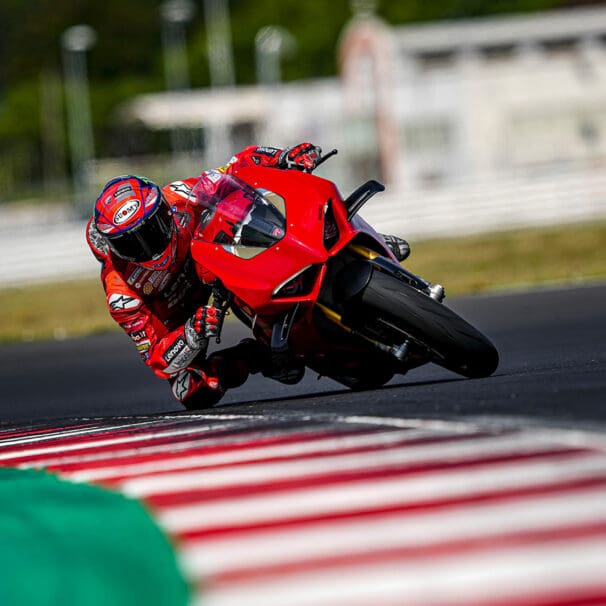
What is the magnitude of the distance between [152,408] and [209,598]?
566 centimetres

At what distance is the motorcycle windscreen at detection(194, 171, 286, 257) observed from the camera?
7566 mm

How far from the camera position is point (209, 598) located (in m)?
4.14

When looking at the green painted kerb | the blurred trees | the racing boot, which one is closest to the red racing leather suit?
the racing boot

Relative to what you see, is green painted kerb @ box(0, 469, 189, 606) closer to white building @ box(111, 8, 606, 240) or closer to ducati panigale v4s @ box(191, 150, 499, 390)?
ducati panigale v4s @ box(191, 150, 499, 390)

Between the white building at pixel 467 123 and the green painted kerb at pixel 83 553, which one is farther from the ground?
the green painted kerb at pixel 83 553

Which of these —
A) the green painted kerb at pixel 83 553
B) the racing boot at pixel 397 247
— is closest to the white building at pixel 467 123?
the racing boot at pixel 397 247

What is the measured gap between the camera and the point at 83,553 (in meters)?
4.79

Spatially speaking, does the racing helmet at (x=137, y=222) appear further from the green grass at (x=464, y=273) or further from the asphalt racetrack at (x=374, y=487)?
the green grass at (x=464, y=273)

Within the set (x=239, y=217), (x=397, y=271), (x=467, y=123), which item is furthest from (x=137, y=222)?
(x=467, y=123)

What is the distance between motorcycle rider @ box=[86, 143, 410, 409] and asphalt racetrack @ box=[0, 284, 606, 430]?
0.96 ft

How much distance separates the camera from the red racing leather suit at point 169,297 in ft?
26.8

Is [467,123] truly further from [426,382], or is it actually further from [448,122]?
[426,382]

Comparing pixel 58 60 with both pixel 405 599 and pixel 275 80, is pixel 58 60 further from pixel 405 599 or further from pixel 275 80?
pixel 405 599

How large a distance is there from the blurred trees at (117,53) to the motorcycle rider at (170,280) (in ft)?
222
